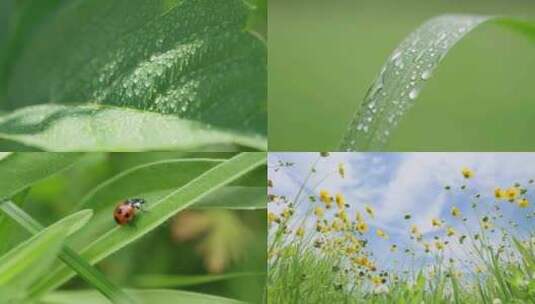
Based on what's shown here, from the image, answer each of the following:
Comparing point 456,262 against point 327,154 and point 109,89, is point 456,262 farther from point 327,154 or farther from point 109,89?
point 109,89

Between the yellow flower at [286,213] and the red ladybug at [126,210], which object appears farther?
the yellow flower at [286,213]

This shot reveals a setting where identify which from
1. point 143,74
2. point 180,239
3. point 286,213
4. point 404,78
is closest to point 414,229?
point 286,213

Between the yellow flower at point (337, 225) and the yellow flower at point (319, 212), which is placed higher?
the yellow flower at point (319, 212)

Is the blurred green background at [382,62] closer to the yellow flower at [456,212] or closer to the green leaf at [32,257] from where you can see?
the yellow flower at [456,212]

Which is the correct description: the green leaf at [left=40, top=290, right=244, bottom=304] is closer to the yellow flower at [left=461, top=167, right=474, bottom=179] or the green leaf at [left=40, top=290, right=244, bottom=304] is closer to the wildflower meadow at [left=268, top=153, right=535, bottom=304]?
the wildflower meadow at [left=268, top=153, right=535, bottom=304]

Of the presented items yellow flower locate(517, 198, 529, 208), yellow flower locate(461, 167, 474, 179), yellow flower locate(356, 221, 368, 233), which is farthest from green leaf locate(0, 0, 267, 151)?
yellow flower locate(517, 198, 529, 208)

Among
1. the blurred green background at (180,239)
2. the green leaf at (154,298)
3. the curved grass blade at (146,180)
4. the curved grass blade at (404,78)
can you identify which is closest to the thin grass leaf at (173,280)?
the blurred green background at (180,239)

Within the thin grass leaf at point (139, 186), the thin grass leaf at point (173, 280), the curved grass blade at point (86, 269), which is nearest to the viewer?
the curved grass blade at point (86, 269)
